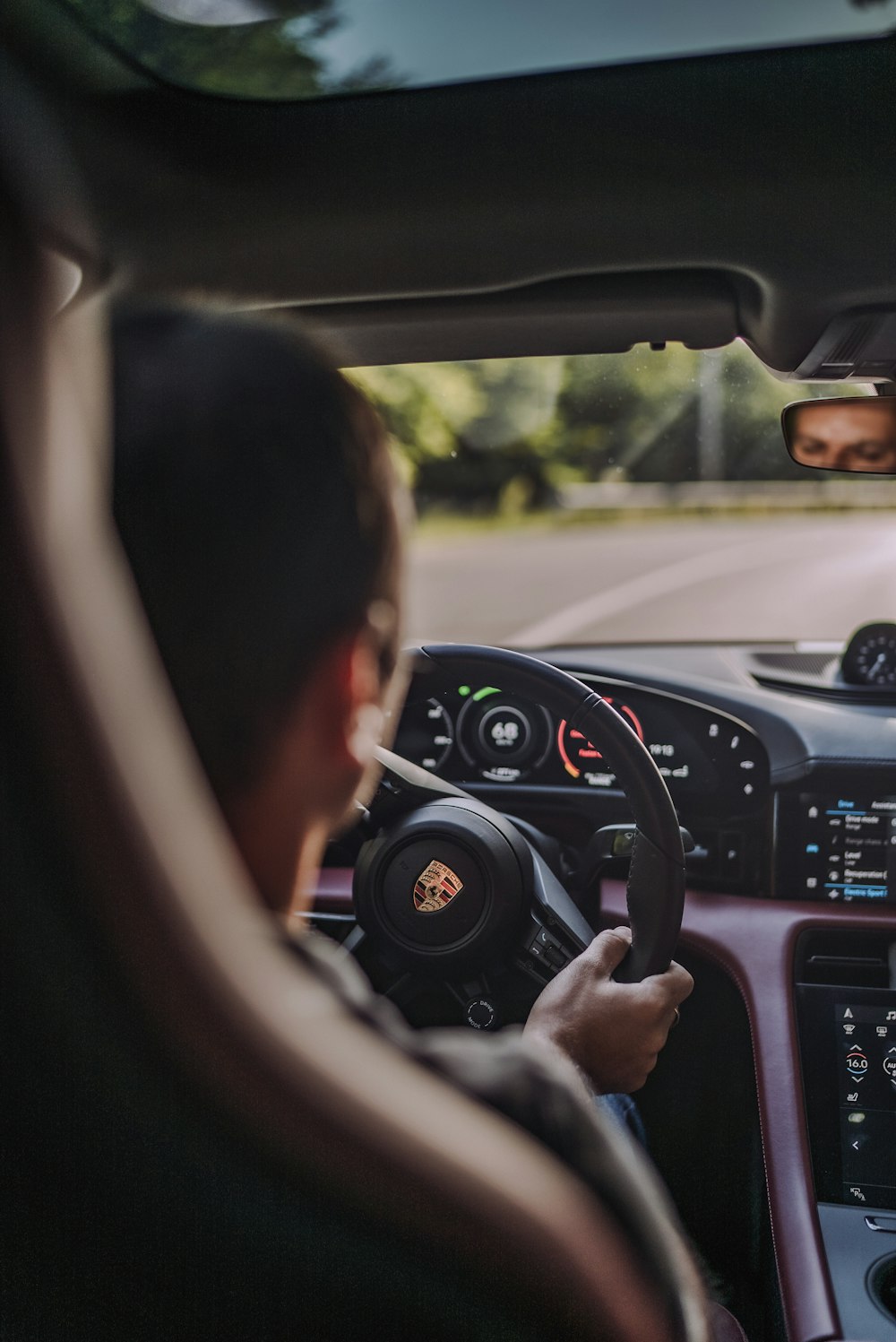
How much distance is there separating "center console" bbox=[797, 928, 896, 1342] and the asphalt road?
2.71ft

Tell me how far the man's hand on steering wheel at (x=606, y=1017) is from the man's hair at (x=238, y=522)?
959 mm

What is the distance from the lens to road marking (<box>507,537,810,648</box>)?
4.48m

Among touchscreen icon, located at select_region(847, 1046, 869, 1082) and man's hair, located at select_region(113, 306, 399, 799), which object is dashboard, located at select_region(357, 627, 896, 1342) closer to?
touchscreen icon, located at select_region(847, 1046, 869, 1082)

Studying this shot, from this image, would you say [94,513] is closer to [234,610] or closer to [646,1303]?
[234,610]

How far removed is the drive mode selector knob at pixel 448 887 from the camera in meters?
2.15

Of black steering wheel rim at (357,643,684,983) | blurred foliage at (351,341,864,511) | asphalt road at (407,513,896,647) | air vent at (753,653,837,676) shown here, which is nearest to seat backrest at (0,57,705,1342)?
black steering wheel rim at (357,643,684,983)

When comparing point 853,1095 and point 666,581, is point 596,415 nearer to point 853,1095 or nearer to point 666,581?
point 853,1095

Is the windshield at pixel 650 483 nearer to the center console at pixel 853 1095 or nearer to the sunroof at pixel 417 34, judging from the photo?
the sunroof at pixel 417 34

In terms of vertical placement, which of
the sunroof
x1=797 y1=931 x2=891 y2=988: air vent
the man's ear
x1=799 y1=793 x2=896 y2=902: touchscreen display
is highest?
the sunroof

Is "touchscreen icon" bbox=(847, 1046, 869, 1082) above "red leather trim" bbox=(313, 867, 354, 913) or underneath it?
underneath

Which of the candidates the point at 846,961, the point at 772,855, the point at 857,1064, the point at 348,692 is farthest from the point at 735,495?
the point at 348,692

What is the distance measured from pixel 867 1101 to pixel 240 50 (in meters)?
2.42

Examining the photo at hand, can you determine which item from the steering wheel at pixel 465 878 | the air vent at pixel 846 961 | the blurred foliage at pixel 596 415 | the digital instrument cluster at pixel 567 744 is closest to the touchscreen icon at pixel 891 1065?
the air vent at pixel 846 961

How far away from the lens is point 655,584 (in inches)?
218
